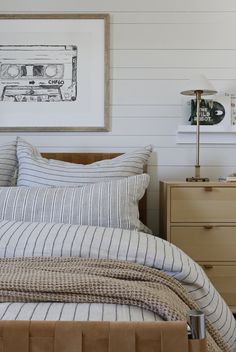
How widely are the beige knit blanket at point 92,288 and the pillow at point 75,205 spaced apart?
0.61 metres

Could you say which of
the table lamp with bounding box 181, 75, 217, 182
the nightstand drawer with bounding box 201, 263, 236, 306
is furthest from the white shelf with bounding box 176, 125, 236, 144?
the nightstand drawer with bounding box 201, 263, 236, 306

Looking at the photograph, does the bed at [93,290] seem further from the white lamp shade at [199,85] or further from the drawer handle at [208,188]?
the white lamp shade at [199,85]

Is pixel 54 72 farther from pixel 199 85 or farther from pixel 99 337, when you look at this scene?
pixel 99 337

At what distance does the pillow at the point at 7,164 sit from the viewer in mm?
2145

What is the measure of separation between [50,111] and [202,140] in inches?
37.7

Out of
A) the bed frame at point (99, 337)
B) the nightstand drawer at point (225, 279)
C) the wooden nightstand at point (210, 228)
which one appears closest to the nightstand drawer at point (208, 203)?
the wooden nightstand at point (210, 228)

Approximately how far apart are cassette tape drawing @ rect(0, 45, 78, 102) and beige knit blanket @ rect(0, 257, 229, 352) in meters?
1.70

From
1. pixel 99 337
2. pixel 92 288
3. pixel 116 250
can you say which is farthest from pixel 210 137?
pixel 99 337

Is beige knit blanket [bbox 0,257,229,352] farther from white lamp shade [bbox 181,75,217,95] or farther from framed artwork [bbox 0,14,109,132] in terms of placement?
framed artwork [bbox 0,14,109,132]

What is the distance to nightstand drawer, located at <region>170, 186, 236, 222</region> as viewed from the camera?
2268mm

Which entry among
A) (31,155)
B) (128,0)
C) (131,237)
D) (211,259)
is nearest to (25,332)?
(131,237)

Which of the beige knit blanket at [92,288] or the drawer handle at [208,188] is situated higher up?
the drawer handle at [208,188]

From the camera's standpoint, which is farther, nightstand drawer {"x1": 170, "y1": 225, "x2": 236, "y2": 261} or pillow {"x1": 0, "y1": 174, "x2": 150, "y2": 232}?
nightstand drawer {"x1": 170, "y1": 225, "x2": 236, "y2": 261}

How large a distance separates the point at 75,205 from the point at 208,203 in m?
0.81
